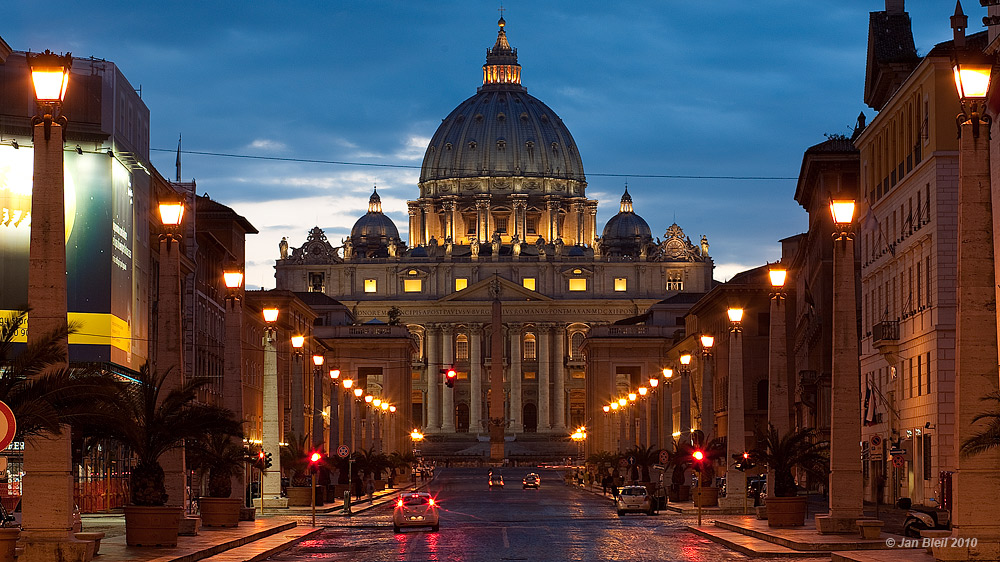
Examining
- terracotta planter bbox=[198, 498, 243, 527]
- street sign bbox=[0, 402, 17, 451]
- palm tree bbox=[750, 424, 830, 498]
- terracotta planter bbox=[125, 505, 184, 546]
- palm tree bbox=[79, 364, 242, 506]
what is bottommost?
terracotta planter bbox=[198, 498, 243, 527]

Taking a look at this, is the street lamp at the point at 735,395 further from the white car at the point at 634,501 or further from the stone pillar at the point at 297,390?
the stone pillar at the point at 297,390

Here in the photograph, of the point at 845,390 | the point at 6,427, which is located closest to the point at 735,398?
the point at 845,390

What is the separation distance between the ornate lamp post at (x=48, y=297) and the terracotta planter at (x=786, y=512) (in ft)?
66.8

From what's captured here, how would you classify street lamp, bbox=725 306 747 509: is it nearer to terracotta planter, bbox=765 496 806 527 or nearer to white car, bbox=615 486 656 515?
terracotta planter, bbox=765 496 806 527

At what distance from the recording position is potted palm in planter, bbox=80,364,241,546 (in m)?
31.1

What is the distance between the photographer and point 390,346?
15712cm

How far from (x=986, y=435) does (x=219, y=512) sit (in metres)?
23.3

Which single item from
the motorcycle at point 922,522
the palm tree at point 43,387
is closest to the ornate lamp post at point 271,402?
the motorcycle at point 922,522

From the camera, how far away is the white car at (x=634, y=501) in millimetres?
56531

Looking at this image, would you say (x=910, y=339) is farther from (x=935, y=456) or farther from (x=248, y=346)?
(x=248, y=346)

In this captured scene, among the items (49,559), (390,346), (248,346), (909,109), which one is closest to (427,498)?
(909,109)

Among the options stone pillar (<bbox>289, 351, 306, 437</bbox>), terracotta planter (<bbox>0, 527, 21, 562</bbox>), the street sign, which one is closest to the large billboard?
stone pillar (<bbox>289, 351, 306, 437</bbox>)

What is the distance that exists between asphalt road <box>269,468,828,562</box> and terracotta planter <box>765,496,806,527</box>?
2112 millimetres

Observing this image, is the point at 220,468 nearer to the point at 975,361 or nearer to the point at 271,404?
the point at 271,404
